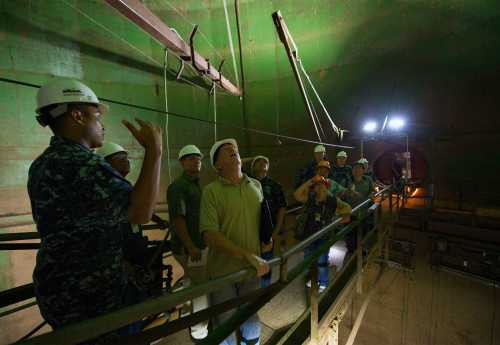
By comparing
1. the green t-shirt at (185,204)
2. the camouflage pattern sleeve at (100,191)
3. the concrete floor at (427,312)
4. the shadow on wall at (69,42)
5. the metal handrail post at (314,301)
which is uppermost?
the shadow on wall at (69,42)

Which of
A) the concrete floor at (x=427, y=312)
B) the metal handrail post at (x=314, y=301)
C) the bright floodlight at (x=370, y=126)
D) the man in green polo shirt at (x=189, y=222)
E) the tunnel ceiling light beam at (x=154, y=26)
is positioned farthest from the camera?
the bright floodlight at (x=370, y=126)

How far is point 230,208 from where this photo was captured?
5.82 feet

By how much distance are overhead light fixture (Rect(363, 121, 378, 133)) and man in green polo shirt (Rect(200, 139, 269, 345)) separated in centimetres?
635

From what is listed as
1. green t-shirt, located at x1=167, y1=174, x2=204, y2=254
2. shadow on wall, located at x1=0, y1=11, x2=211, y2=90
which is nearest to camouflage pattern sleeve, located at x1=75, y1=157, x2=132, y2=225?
green t-shirt, located at x1=167, y1=174, x2=204, y2=254

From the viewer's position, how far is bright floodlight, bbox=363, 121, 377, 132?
22.3 ft

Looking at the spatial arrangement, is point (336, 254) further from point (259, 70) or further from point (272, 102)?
point (259, 70)

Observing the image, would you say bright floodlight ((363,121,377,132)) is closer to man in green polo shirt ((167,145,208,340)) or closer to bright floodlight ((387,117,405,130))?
bright floodlight ((387,117,405,130))

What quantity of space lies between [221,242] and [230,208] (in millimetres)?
285

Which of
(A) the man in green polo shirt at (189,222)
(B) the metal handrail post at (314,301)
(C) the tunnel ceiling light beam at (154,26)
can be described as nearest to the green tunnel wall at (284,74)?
(C) the tunnel ceiling light beam at (154,26)

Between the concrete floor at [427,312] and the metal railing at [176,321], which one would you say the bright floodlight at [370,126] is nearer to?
the concrete floor at [427,312]

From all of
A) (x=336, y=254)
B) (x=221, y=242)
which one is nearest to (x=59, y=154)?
(x=221, y=242)

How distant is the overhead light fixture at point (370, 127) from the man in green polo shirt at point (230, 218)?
20.8ft

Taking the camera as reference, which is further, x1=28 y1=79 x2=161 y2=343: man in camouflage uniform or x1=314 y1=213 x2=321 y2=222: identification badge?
x1=314 y1=213 x2=321 y2=222: identification badge

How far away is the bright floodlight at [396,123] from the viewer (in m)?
6.54
